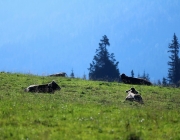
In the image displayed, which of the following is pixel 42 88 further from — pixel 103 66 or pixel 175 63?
pixel 175 63

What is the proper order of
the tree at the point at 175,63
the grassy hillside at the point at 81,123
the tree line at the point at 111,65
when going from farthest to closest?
the tree line at the point at 111,65, the tree at the point at 175,63, the grassy hillside at the point at 81,123

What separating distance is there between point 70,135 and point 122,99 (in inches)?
479

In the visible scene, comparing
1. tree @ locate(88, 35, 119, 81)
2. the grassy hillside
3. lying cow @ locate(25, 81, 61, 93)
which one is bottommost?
the grassy hillside

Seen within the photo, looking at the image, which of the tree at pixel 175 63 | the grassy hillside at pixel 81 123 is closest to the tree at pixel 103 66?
the tree at pixel 175 63

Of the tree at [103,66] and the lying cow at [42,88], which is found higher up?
the tree at [103,66]

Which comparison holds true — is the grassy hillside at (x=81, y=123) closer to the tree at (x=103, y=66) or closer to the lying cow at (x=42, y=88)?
the lying cow at (x=42, y=88)

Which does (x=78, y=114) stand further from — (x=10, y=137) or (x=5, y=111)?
(x=10, y=137)

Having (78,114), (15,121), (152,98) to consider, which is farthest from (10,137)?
(152,98)

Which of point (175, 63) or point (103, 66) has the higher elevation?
point (175, 63)

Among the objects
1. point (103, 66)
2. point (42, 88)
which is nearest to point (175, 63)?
point (103, 66)

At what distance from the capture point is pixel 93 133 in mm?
12953

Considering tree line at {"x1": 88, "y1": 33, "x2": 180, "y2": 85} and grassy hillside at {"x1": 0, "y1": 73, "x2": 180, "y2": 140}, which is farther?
tree line at {"x1": 88, "y1": 33, "x2": 180, "y2": 85}

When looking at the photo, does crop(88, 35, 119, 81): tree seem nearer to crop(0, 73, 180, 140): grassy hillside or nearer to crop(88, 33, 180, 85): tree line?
crop(88, 33, 180, 85): tree line

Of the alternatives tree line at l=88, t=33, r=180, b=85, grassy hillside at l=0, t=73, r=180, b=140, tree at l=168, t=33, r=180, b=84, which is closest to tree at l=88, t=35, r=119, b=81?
tree line at l=88, t=33, r=180, b=85
